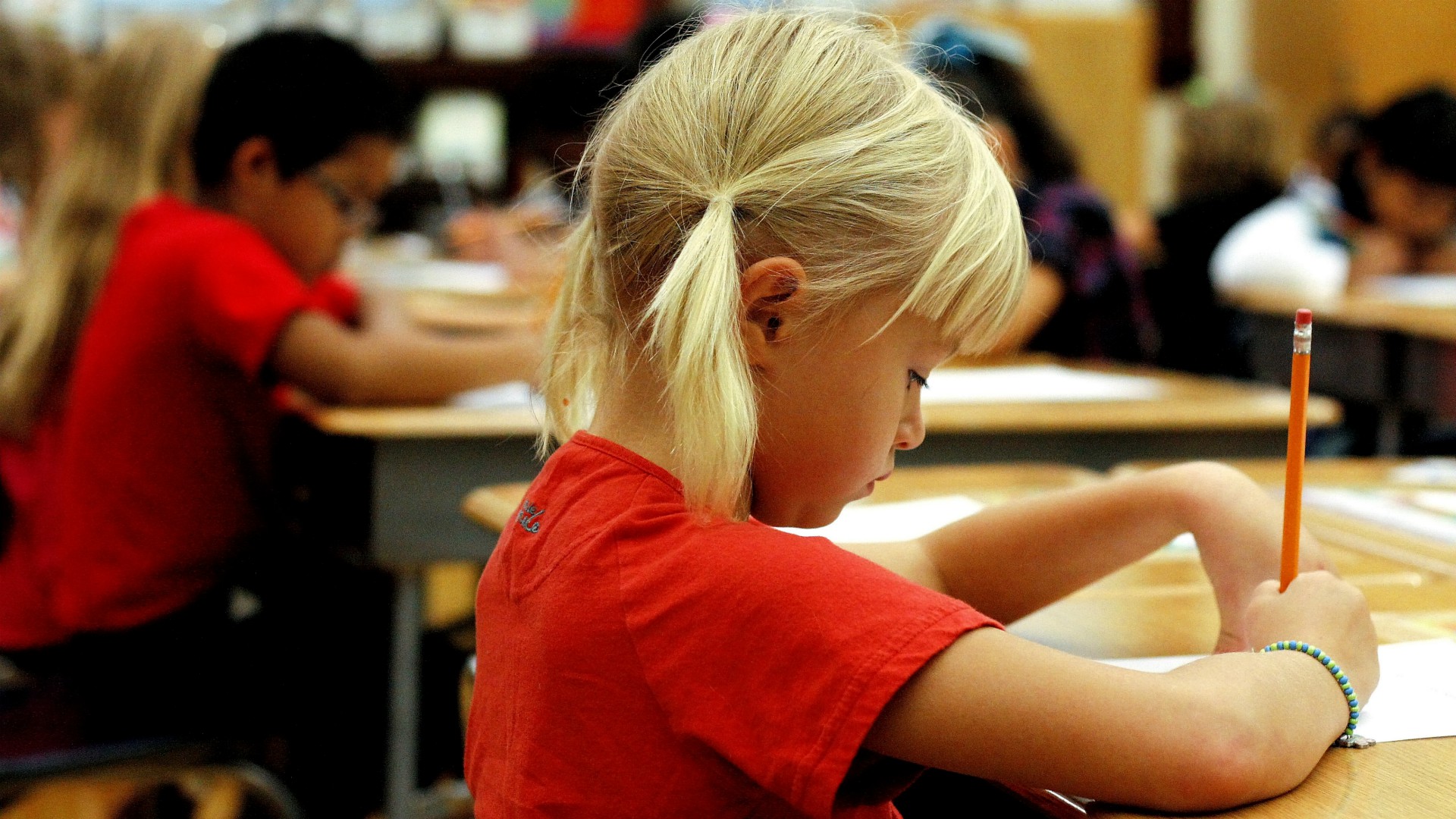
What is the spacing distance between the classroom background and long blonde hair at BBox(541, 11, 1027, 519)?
0.42 ft

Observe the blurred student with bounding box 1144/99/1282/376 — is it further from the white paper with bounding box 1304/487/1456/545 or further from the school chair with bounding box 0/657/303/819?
the school chair with bounding box 0/657/303/819

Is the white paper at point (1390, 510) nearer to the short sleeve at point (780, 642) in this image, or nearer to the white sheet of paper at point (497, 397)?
the short sleeve at point (780, 642)

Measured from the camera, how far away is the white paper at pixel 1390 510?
1.20 m

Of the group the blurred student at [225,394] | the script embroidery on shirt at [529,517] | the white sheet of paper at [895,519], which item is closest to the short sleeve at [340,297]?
the blurred student at [225,394]

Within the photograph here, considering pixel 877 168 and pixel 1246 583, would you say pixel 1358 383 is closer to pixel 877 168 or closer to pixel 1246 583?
pixel 1246 583

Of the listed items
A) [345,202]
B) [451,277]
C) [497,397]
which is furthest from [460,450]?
[451,277]

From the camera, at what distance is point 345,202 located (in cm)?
195

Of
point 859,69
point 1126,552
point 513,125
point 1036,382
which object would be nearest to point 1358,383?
point 1036,382

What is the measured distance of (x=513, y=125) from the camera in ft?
17.9

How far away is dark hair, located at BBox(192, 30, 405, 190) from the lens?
6.17 ft

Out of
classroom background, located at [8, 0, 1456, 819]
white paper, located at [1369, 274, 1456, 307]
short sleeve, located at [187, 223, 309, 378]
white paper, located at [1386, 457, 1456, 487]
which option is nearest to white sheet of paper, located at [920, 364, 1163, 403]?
classroom background, located at [8, 0, 1456, 819]

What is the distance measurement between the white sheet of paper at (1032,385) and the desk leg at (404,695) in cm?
69

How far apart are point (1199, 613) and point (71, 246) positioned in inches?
58.8

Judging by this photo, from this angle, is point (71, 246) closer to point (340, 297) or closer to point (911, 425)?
point (340, 297)
